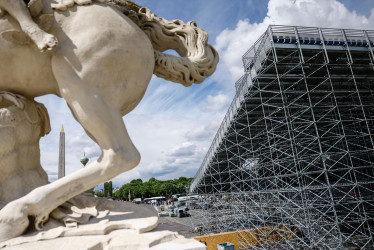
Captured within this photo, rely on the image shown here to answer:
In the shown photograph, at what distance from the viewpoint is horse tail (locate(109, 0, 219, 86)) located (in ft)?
6.62

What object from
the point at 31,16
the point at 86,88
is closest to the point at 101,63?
the point at 86,88

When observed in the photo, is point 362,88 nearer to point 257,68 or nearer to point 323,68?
point 323,68

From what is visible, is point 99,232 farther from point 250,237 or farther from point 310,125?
point 250,237

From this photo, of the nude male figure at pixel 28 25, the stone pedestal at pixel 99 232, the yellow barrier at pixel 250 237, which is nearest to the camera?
the stone pedestal at pixel 99 232

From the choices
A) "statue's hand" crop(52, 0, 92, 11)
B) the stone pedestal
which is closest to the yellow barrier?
the stone pedestal

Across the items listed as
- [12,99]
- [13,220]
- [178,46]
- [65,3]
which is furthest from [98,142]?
[178,46]

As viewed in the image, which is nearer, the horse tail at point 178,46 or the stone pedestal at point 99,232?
the stone pedestal at point 99,232

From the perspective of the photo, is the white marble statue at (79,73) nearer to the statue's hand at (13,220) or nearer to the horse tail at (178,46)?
the statue's hand at (13,220)

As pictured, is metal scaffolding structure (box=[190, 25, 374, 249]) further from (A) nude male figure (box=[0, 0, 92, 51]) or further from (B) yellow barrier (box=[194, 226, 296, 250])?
(A) nude male figure (box=[0, 0, 92, 51])

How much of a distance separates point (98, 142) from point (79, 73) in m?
0.44

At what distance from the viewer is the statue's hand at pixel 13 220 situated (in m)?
1.43

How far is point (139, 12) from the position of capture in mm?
2113

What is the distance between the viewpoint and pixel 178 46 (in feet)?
7.29

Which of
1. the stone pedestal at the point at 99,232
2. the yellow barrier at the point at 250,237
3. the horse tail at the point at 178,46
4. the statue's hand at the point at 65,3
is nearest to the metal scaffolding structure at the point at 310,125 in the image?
the yellow barrier at the point at 250,237
